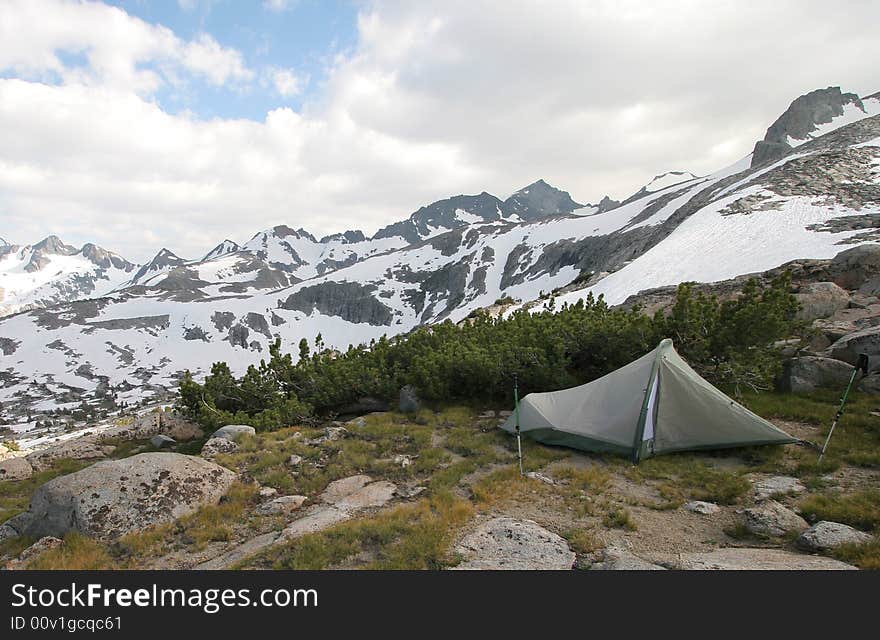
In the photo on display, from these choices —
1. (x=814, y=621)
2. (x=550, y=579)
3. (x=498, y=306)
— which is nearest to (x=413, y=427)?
(x=550, y=579)

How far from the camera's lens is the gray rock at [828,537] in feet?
21.6

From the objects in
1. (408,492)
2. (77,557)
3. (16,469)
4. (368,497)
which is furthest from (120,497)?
(16,469)

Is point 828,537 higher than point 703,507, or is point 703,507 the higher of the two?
point 828,537

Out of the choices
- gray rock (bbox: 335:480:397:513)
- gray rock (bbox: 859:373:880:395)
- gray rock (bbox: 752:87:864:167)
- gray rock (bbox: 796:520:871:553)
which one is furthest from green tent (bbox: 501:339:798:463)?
gray rock (bbox: 752:87:864:167)

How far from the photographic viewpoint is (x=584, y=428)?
39.4 feet

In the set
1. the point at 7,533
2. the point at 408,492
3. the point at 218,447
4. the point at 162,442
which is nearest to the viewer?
the point at 7,533

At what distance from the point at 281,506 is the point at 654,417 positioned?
31.3 ft

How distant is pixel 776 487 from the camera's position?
355 inches

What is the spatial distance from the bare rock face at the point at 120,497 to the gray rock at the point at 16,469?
25.4 ft

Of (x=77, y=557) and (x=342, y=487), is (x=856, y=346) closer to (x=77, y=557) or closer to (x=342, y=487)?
(x=342, y=487)

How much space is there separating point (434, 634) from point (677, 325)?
43.2 ft

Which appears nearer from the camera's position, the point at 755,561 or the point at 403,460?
the point at 755,561

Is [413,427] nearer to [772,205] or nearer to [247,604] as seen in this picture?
[247,604]

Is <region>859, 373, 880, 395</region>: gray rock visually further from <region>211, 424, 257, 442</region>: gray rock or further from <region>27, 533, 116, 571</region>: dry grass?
<region>27, 533, 116, 571</region>: dry grass
